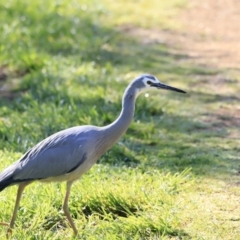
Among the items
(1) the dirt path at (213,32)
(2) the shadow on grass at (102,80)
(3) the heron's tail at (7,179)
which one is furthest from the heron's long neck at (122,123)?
(1) the dirt path at (213,32)

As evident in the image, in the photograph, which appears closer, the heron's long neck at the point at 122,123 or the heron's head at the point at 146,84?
the heron's long neck at the point at 122,123

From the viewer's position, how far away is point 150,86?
A: 5.73 metres

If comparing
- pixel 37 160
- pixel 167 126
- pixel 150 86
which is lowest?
pixel 167 126

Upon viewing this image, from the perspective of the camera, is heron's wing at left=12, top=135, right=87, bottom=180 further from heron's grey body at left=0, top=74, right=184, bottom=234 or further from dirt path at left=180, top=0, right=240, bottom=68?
dirt path at left=180, top=0, right=240, bottom=68

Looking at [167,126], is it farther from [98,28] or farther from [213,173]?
[98,28]

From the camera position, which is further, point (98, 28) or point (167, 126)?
point (98, 28)

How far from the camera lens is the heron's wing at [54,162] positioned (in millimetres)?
5324

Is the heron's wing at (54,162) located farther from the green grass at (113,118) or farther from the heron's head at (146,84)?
the heron's head at (146,84)

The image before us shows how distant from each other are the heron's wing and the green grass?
419 millimetres

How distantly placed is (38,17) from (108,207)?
676 cm

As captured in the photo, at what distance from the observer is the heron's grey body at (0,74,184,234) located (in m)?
5.33

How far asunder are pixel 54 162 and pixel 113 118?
8.91 feet

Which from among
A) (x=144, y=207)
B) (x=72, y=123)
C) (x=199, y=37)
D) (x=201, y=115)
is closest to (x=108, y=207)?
(x=144, y=207)

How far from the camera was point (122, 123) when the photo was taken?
554cm
